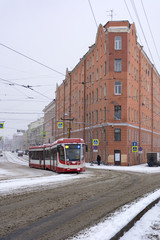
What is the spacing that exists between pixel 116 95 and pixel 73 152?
73.1ft

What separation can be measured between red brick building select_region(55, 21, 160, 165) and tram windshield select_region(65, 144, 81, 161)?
1663cm

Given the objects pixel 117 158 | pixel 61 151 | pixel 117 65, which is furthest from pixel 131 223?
pixel 117 65

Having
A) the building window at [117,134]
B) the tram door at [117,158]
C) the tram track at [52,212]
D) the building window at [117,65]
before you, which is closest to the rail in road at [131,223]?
the tram track at [52,212]

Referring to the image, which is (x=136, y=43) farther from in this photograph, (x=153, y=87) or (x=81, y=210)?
(x=81, y=210)

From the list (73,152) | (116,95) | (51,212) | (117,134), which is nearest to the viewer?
(51,212)

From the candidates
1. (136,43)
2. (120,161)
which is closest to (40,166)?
(120,161)

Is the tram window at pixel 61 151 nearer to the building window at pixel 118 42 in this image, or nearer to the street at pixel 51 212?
the street at pixel 51 212

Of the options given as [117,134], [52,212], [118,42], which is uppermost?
[118,42]

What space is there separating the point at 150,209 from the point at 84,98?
167 ft

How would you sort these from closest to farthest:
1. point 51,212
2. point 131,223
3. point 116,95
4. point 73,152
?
point 131,223 < point 51,212 < point 73,152 < point 116,95

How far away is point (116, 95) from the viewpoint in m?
47.3

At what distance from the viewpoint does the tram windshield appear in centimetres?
2644

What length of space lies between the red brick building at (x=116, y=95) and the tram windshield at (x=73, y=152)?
16.6 metres

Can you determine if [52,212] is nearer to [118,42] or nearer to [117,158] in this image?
[117,158]
